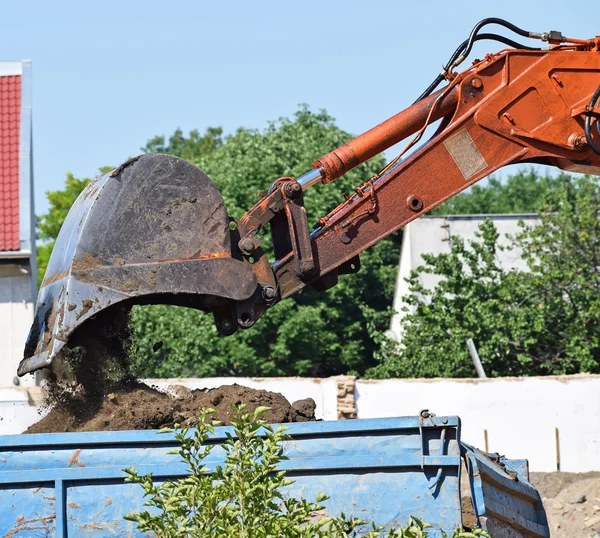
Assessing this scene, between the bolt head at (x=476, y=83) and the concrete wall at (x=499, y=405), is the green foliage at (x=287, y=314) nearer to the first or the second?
the concrete wall at (x=499, y=405)

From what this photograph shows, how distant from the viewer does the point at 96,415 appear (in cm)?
629

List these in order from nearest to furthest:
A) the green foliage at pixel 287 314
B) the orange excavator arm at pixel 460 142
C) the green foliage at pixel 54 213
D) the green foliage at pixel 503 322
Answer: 1. the orange excavator arm at pixel 460 142
2. the green foliage at pixel 503 322
3. the green foliage at pixel 287 314
4. the green foliage at pixel 54 213

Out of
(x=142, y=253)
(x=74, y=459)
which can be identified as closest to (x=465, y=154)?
(x=142, y=253)

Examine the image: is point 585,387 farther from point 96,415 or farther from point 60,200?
point 60,200

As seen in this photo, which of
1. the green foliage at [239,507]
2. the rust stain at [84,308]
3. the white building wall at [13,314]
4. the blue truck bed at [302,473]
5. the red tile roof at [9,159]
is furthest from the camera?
the white building wall at [13,314]

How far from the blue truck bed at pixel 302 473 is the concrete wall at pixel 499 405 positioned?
842 centimetres

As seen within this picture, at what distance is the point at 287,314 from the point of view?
23.6 m

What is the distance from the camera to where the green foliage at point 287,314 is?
21469 mm

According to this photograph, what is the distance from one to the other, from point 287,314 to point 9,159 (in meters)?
8.70

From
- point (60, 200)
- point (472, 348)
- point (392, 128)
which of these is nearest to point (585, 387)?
point (472, 348)

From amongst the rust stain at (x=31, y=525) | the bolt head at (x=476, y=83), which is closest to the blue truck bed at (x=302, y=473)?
the rust stain at (x=31, y=525)

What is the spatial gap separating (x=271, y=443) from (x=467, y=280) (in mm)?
14226

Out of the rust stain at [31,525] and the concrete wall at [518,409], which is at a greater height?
the concrete wall at [518,409]

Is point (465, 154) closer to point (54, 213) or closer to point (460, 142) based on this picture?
point (460, 142)
